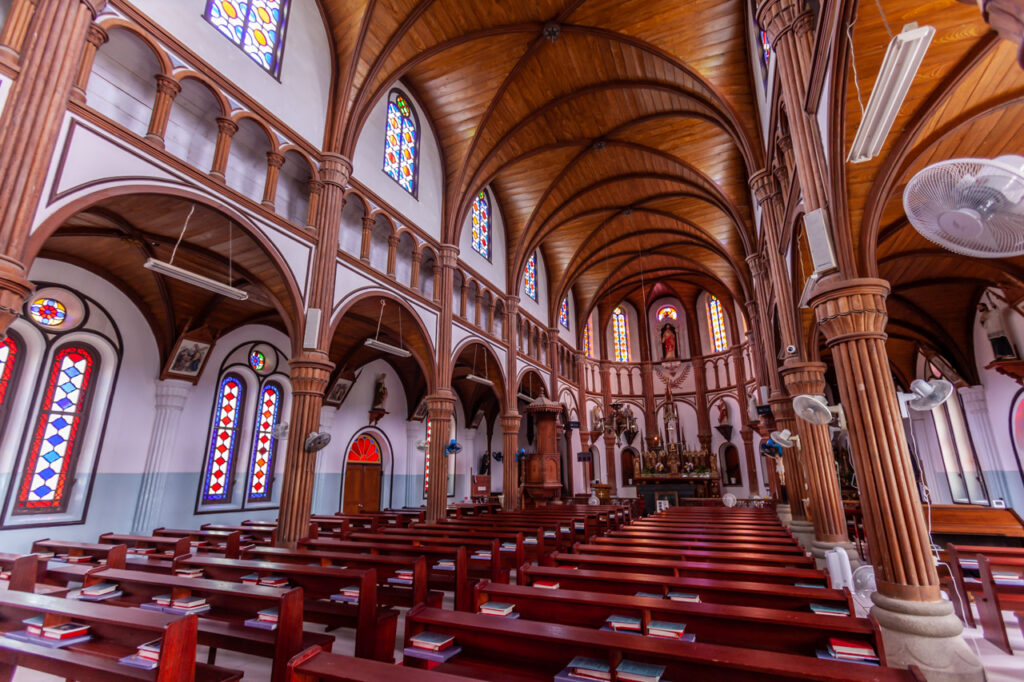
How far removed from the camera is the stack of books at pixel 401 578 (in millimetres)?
5047

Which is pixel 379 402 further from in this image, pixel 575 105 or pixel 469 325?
pixel 575 105

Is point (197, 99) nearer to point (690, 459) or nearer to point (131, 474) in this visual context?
point (131, 474)

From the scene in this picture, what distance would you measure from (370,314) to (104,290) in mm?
5364

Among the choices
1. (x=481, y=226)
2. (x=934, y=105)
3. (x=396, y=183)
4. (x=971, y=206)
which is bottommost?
(x=971, y=206)

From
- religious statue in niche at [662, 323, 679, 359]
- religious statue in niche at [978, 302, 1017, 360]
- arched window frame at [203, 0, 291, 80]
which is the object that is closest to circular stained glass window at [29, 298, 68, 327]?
arched window frame at [203, 0, 291, 80]

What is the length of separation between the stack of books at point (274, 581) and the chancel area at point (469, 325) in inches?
1.4

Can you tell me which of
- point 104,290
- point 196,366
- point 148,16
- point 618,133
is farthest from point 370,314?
point 618,133

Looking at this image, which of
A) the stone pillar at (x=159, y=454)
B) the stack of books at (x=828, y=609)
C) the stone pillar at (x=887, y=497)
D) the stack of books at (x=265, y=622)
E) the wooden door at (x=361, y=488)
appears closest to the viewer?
the stack of books at (x=828, y=609)

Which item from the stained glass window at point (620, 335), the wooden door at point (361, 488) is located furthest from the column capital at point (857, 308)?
the stained glass window at point (620, 335)

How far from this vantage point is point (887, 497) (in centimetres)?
450

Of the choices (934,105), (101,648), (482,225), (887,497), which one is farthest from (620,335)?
(101,648)

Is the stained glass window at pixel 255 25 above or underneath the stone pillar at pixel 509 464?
above

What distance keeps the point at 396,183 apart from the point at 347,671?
1130cm

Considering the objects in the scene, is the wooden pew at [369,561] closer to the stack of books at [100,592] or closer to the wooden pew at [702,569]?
the stack of books at [100,592]
